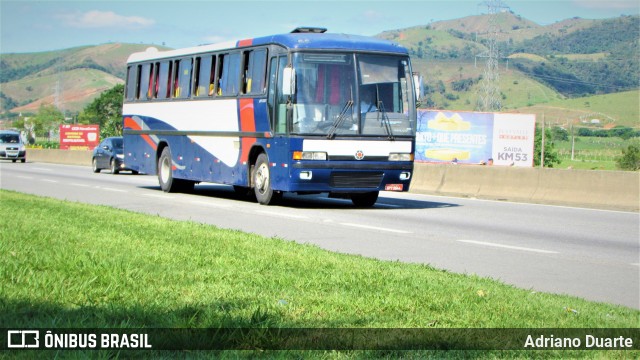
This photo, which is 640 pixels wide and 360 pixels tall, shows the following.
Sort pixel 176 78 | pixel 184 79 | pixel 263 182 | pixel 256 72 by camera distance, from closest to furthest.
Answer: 1. pixel 263 182
2. pixel 256 72
3. pixel 184 79
4. pixel 176 78

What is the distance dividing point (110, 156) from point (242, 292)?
113 ft

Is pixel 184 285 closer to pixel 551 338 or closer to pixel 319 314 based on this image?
pixel 319 314

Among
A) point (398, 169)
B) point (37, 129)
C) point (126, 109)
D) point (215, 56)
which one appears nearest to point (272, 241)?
point (398, 169)

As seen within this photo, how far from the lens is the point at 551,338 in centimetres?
654

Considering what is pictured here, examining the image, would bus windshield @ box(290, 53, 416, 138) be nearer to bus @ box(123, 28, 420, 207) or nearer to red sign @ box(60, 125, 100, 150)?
bus @ box(123, 28, 420, 207)

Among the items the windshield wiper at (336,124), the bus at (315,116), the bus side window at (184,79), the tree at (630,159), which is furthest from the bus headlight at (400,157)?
the tree at (630,159)

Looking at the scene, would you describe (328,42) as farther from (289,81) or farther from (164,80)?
(164,80)

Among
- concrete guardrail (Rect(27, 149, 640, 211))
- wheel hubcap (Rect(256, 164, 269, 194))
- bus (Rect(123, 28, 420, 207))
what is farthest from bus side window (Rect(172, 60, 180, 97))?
concrete guardrail (Rect(27, 149, 640, 211))

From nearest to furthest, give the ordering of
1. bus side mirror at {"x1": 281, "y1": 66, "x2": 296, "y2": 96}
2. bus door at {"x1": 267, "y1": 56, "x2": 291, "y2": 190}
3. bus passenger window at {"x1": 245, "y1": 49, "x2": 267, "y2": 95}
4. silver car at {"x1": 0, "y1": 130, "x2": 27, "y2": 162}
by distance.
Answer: bus side mirror at {"x1": 281, "y1": 66, "x2": 296, "y2": 96} < bus door at {"x1": 267, "y1": 56, "x2": 291, "y2": 190} < bus passenger window at {"x1": 245, "y1": 49, "x2": 267, "y2": 95} < silver car at {"x1": 0, "y1": 130, "x2": 27, "y2": 162}

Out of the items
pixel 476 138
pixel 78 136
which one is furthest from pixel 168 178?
pixel 78 136

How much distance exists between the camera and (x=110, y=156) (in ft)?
135

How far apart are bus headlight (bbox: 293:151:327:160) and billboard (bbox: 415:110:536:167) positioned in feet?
107

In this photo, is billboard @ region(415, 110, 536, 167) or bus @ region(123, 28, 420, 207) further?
billboard @ region(415, 110, 536, 167)

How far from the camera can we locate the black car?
41.2m
